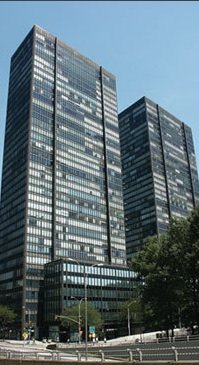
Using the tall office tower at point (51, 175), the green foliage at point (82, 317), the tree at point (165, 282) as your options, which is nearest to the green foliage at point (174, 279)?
the tree at point (165, 282)

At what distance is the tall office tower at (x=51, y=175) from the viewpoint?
5955 inches

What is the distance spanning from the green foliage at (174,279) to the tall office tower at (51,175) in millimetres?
78423

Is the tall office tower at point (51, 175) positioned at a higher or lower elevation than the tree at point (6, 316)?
higher

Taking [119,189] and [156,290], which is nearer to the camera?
[156,290]

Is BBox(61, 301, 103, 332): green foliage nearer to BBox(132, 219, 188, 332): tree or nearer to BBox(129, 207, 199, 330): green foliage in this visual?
BBox(129, 207, 199, 330): green foliage

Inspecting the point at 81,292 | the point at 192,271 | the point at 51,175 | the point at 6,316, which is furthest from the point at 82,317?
the point at 51,175

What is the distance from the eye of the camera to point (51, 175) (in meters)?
163

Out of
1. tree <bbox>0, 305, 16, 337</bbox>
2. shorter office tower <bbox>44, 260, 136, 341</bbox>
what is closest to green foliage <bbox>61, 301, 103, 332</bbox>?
shorter office tower <bbox>44, 260, 136, 341</bbox>

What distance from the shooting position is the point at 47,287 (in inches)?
5551

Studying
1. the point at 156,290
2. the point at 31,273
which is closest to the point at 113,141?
the point at 31,273

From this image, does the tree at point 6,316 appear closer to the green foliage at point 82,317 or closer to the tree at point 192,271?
the green foliage at point 82,317

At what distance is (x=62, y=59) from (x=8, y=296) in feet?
346

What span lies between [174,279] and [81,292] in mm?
74032

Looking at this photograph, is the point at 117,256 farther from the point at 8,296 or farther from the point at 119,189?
the point at 8,296
